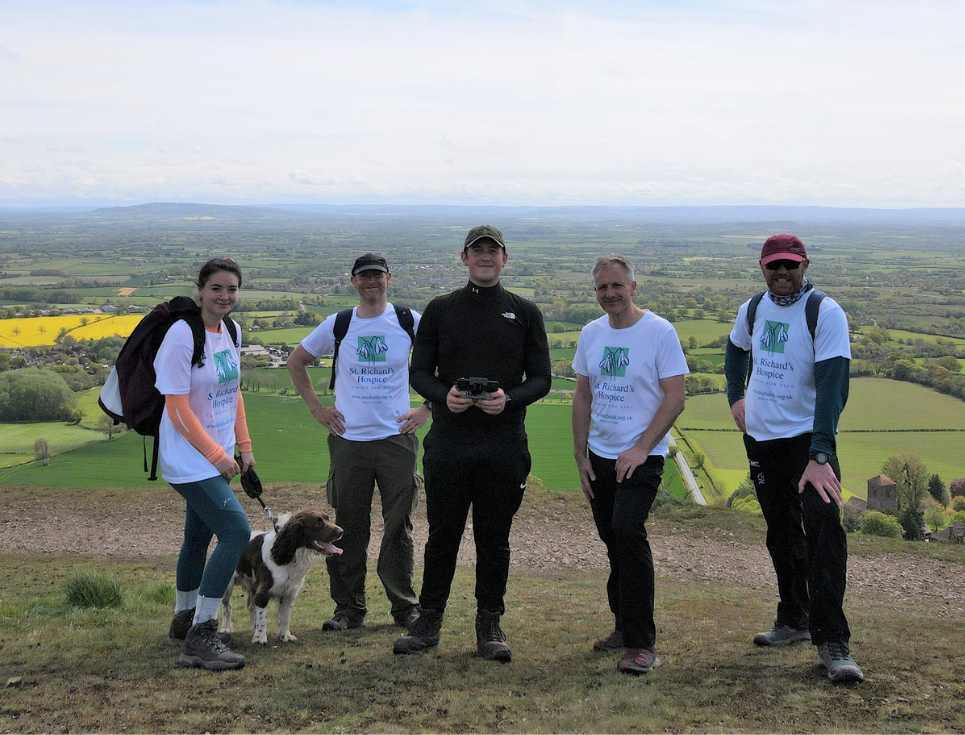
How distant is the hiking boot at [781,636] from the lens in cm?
552

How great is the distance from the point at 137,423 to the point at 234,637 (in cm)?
187

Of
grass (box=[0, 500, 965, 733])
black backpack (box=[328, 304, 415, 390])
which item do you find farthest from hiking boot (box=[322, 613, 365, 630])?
black backpack (box=[328, 304, 415, 390])

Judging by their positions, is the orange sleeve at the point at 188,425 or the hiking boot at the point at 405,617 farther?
the hiking boot at the point at 405,617

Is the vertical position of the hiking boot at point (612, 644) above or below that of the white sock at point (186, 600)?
below

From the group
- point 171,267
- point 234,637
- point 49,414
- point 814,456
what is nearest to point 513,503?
point 814,456

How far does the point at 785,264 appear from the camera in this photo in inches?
197

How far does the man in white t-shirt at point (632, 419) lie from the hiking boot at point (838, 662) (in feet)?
3.31

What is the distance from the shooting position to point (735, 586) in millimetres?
9734

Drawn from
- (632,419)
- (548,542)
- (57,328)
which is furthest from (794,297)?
(57,328)

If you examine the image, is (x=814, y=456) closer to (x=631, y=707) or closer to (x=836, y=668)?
(x=836, y=668)

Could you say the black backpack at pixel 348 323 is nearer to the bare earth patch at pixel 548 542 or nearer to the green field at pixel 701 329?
the bare earth patch at pixel 548 542

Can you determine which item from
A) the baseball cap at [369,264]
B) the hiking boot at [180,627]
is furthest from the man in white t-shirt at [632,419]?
the hiking boot at [180,627]

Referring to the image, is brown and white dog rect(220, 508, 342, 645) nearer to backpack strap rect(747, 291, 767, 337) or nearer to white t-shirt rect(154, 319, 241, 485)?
white t-shirt rect(154, 319, 241, 485)

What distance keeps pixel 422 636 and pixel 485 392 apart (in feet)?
5.93
